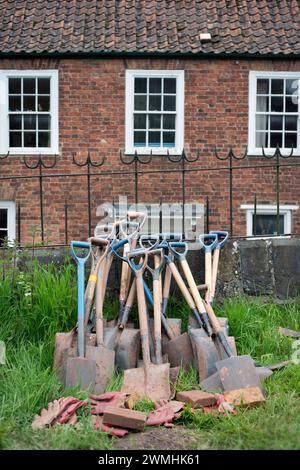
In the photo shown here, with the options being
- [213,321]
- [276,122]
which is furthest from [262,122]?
[213,321]

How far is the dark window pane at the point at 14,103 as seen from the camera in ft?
45.1

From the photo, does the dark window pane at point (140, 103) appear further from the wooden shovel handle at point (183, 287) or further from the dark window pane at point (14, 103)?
the wooden shovel handle at point (183, 287)

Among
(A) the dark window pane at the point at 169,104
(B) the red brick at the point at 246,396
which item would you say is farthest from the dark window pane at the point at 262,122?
(B) the red brick at the point at 246,396

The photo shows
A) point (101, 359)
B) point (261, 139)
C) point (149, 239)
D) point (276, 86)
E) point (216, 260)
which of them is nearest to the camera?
point (101, 359)

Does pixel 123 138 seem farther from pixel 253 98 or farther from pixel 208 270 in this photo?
pixel 208 270

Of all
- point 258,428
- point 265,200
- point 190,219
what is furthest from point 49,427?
point 265,200

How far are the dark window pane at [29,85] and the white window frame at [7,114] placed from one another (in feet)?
0.48

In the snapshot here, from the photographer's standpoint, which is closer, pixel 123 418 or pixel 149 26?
pixel 123 418

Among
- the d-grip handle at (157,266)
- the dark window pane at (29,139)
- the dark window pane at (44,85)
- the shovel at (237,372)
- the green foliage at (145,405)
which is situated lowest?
the green foliage at (145,405)

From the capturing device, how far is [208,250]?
587cm

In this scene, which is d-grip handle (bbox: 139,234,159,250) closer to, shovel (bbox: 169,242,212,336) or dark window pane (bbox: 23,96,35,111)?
shovel (bbox: 169,242,212,336)

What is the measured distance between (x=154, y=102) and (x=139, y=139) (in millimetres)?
776

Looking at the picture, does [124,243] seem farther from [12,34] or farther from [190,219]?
[12,34]

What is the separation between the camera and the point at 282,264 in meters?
6.44
